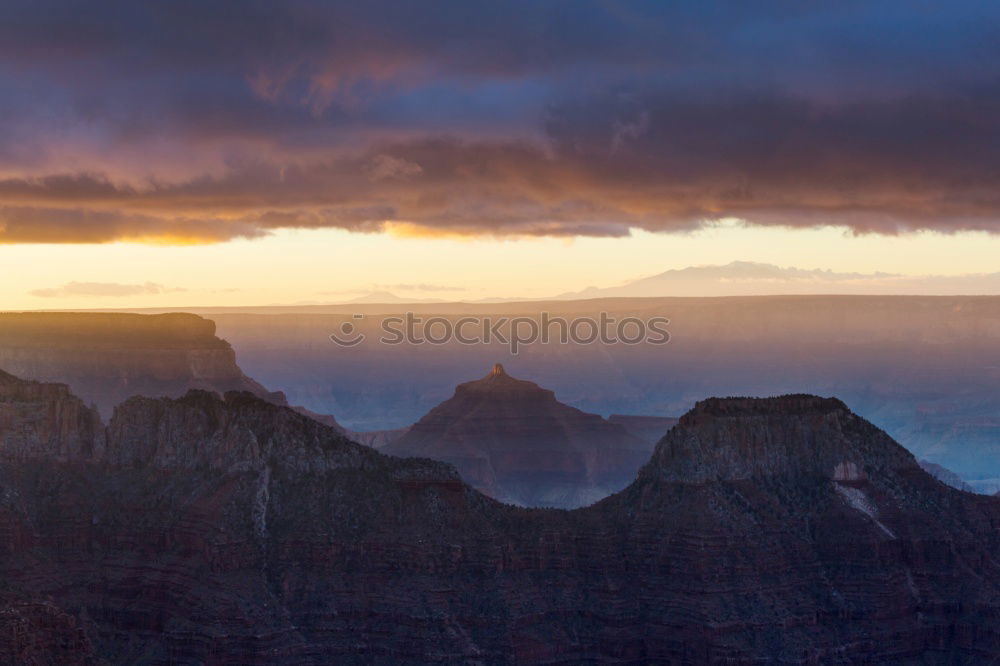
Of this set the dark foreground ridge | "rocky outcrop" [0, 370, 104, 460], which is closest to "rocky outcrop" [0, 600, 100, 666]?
the dark foreground ridge

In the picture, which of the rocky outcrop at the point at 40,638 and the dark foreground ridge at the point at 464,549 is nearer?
the rocky outcrop at the point at 40,638

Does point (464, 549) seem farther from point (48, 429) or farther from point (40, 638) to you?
point (40, 638)

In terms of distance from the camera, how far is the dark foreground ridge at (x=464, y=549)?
125875 millimetres

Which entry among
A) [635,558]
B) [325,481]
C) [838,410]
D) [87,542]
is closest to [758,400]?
[838,410]

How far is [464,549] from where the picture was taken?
132 meters

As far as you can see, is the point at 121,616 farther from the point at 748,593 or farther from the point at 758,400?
the point at 758,400

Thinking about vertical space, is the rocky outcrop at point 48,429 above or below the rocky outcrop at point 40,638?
above

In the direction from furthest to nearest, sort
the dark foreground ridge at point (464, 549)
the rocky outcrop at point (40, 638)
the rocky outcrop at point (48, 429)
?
1. the rocky outcrop at point (48, 429)
2. the dark foreground ridge at point (464, 549)
3. the rocky outcrop at point (40, 638)

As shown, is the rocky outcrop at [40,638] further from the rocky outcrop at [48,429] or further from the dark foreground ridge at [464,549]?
the rocky outcrop at [48,429]

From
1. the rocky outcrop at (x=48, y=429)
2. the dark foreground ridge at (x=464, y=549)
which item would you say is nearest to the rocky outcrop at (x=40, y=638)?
the dark foreground ridge at (x=464, y=549)

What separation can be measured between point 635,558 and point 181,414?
3158 centimetres

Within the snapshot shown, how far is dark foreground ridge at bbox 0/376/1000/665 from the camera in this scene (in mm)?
125875

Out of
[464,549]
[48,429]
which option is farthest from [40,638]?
[48,429]

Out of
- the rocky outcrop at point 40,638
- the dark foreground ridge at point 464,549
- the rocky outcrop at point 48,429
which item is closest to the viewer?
the rocky outcrop at point 40,638
